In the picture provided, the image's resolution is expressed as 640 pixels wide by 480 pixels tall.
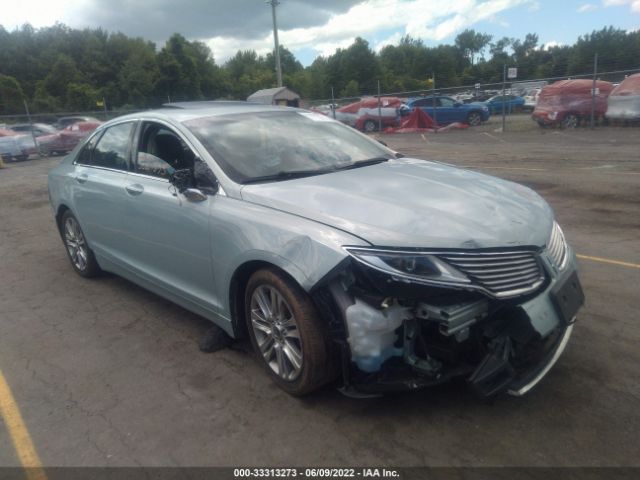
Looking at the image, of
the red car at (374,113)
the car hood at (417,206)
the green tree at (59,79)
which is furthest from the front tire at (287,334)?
the green tree at (59,79)

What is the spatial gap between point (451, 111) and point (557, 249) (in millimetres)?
22679

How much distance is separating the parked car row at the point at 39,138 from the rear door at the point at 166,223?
19.1m

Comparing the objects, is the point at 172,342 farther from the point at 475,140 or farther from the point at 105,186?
the point at 475,140

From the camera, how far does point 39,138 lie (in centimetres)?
2245

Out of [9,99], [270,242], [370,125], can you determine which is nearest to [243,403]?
[270,242]

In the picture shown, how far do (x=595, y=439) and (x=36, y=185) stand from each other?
48.1 feet

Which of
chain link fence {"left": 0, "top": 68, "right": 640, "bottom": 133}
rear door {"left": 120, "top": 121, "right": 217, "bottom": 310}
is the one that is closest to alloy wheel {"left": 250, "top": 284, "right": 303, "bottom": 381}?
rear door {"left": 120, "top": 121, "right": 217, "bottom": 310}

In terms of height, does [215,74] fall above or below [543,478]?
above

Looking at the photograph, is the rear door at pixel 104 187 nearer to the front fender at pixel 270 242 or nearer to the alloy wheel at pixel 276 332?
the front fender at pixel 270 242

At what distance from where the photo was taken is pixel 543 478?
2.32 meters

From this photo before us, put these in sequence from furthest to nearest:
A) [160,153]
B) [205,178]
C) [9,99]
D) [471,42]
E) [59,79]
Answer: [471,42], [59,79], [9,99], [160,153], [205,178]

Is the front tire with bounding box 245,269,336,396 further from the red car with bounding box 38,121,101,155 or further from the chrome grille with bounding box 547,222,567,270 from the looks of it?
the red car with bounding box 38,121,101,155

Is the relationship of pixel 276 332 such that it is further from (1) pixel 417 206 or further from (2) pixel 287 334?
(1) pixel 417 206

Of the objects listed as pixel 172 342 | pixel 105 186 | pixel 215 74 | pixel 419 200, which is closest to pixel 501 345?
pixel 419 200
